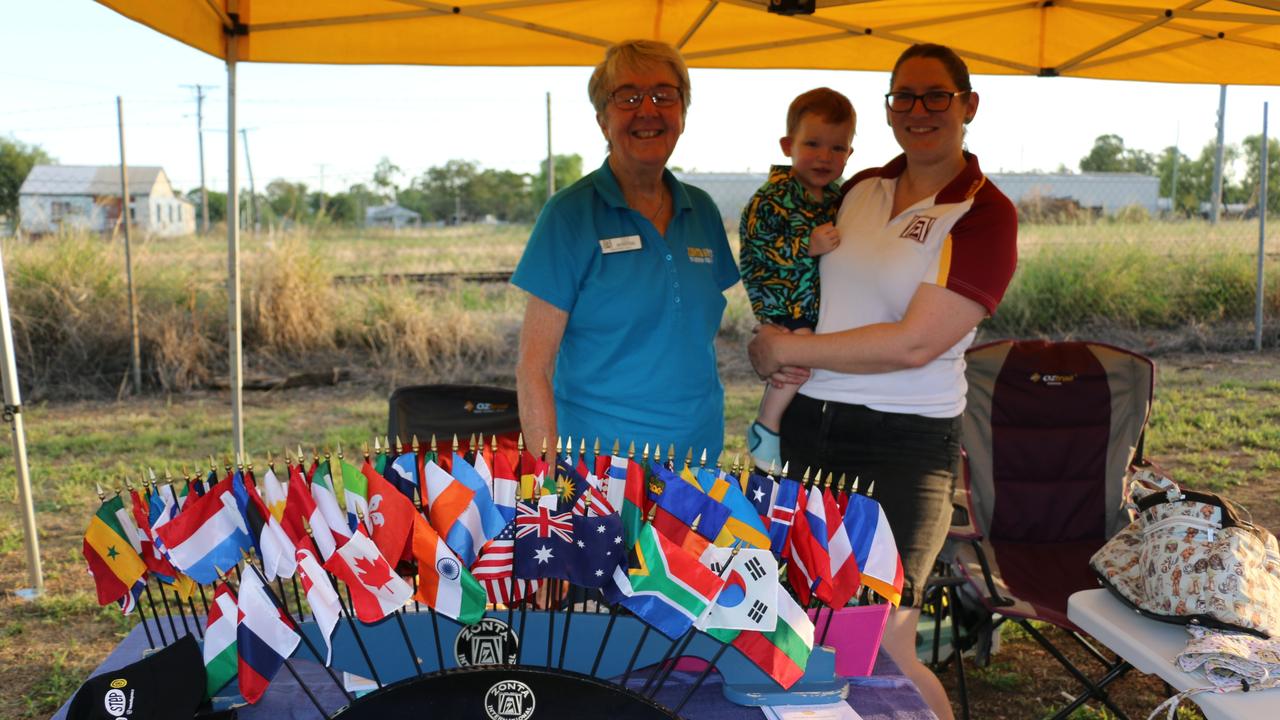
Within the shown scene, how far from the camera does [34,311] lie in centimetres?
798

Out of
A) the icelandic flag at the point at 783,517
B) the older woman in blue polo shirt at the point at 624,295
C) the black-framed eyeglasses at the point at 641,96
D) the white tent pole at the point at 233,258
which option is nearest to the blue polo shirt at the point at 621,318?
the older woman in blue polo shirt at the point at 624,295

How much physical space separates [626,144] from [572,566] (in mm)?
1108

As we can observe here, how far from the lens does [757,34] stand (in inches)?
152

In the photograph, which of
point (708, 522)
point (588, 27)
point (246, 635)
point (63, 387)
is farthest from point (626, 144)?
point (63, 387)

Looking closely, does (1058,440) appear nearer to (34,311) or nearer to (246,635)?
(246,635)

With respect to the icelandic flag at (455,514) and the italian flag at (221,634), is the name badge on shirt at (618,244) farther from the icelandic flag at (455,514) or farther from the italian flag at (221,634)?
the italian flag at (221,634)

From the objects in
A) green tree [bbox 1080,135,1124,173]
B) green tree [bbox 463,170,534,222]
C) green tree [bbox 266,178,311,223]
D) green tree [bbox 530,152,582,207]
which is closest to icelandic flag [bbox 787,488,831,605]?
green tree [bbox 266,178,311,223]

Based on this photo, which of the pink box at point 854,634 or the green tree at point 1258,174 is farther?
the green tree at point 1258,174

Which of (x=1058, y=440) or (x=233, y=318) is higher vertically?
(x=233, y=318)

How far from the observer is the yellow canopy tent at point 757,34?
3.37 meters

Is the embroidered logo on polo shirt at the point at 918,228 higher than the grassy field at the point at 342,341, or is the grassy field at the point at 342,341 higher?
the embroidered logo on polo shirt at the point at 918,228

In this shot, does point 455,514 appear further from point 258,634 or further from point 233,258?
point 233,258

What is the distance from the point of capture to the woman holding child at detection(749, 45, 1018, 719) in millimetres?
2123

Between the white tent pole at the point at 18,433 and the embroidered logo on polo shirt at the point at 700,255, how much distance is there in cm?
255
